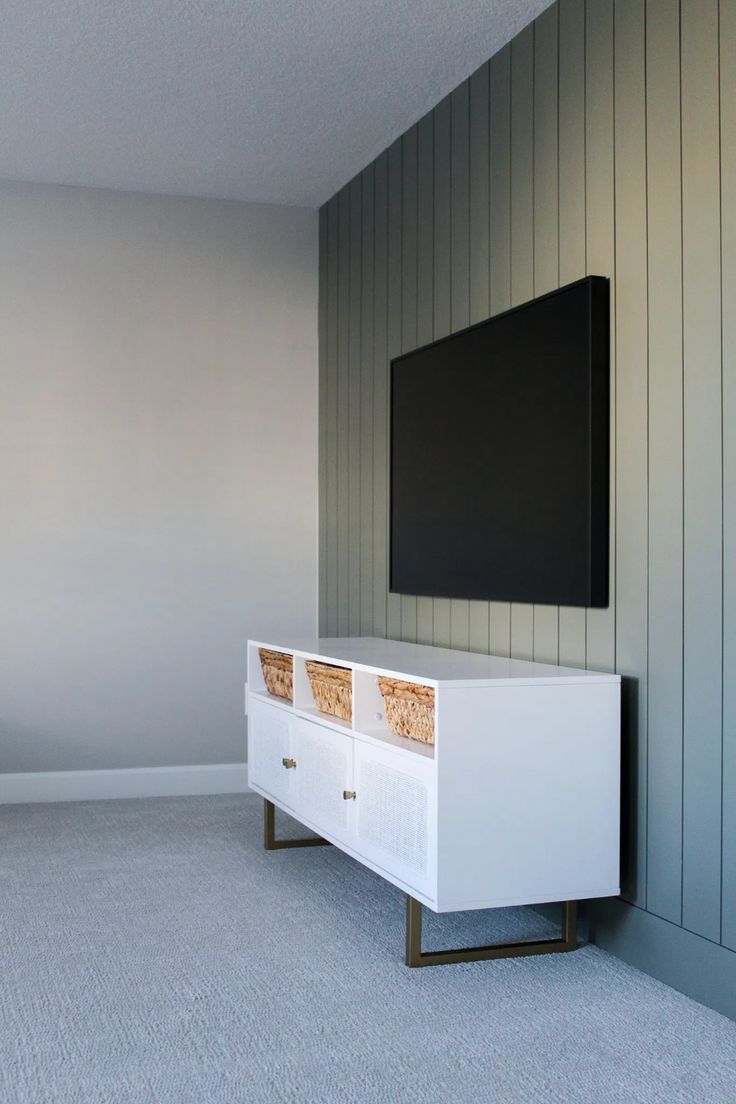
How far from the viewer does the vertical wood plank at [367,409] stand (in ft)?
15.1

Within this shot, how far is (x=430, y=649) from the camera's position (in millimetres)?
3645

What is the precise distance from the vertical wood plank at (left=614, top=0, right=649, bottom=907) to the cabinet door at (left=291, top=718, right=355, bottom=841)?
0.76 m

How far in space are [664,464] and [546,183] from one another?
101 cm

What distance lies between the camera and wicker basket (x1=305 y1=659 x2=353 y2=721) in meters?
3.25

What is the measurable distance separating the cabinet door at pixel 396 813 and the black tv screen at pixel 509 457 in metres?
0.63

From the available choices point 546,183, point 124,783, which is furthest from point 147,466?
point 546,183

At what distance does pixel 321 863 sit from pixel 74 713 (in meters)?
1.64

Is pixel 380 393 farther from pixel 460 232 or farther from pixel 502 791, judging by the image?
pixel 502 791

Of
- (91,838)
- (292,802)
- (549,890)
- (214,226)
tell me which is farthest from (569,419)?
(214,226)

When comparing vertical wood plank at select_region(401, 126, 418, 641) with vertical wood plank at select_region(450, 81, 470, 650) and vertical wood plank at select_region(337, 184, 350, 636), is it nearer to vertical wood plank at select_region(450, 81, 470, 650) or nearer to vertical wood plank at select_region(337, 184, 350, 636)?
vertical wood plank at select_region(450, 81, 470, 650)

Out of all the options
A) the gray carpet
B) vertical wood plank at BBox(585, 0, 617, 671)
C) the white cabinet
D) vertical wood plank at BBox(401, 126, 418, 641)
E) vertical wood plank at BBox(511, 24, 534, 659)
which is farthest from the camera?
vertical wood plank at BBox(401, 126, 418, 641)

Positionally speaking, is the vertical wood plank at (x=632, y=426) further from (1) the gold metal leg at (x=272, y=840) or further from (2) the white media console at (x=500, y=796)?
(1) the gold metal leg at (x=272, y=840)

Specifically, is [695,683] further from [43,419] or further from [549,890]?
[43,419]

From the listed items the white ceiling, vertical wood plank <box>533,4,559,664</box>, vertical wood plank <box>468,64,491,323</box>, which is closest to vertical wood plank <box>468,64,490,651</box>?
vertical wood plank <box>468,64,491,323</box>
